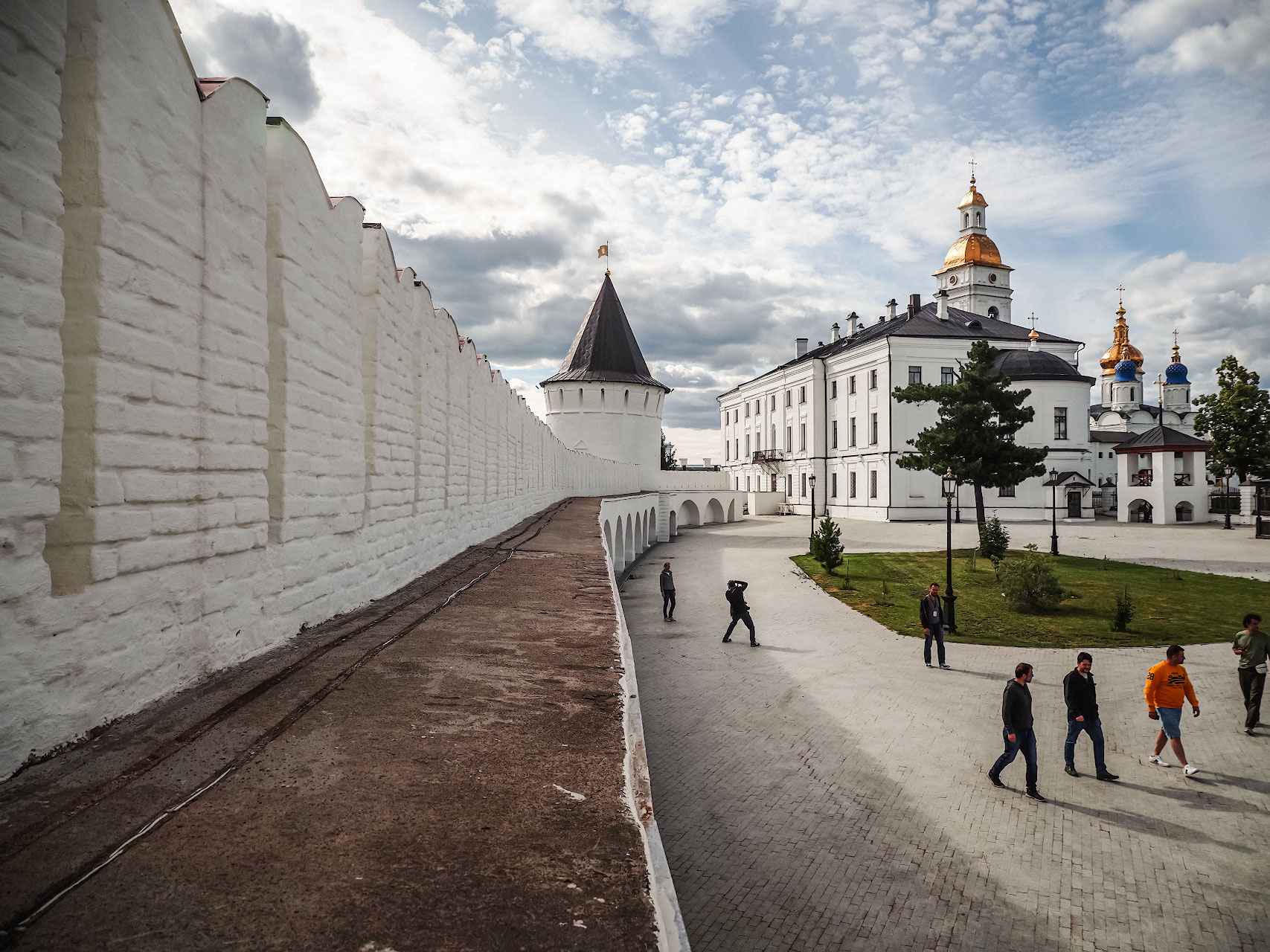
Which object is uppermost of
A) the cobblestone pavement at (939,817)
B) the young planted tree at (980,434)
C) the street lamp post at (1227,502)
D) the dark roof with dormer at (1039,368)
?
the dark roof with dormer at (1039,368)

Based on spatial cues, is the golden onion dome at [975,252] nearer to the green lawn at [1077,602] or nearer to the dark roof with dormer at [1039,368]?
the dark roof with dormer at [1039,368]

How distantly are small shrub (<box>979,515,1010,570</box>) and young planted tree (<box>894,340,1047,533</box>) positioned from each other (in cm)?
276

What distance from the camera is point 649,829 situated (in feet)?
7.89

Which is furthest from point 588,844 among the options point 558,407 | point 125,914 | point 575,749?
point 558,407

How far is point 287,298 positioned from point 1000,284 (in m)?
66.4

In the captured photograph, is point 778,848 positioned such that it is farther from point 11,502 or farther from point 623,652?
point 11,502

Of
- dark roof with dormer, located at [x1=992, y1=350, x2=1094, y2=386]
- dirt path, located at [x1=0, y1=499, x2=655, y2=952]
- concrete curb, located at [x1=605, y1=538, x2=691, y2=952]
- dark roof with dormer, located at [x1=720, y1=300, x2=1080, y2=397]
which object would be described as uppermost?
dark roof with dormer, located at [x1=720, y1=300, x2=1080, y2=397]

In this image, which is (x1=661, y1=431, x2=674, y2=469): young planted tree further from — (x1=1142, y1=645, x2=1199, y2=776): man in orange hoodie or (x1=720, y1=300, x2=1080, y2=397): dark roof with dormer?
(x1=1142, y1=645, x2=1199, y2=776): man in orange hoodie

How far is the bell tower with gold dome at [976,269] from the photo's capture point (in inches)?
2366

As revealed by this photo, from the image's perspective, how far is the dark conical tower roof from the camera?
151ft

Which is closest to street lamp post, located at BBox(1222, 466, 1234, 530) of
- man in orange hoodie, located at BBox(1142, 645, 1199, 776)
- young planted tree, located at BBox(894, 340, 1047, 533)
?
young planted tree, located at BBox(894, 340, 1047, 533)

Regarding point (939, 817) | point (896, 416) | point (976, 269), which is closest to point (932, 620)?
point (939, 817)

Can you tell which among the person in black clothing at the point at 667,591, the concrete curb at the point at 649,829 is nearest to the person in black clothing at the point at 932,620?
the person in black clothing at the point at 667,591

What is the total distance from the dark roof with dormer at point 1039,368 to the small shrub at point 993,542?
755 inches
